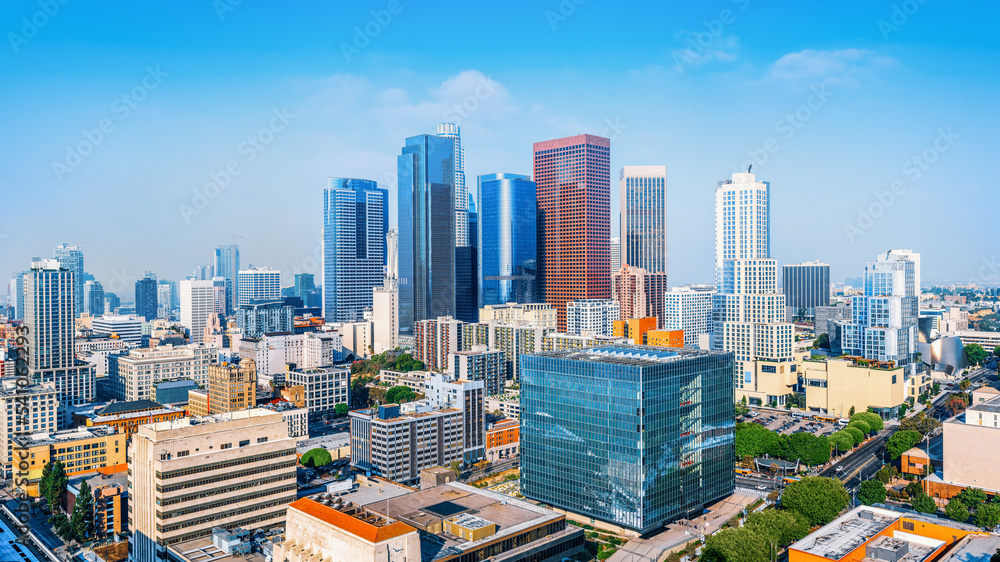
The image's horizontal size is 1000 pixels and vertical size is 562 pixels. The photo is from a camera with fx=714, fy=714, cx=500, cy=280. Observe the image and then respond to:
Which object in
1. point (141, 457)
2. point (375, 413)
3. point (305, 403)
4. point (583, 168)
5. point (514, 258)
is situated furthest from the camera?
point (514, 258)

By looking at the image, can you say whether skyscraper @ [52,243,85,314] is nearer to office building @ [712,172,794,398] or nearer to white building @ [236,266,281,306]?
white building @ [236,266,281,306]

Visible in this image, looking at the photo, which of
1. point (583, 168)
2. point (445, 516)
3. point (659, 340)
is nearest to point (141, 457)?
point (445, 516)

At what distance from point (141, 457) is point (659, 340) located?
2624 inches

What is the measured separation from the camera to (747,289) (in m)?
94.9

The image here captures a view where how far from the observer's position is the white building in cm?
18425

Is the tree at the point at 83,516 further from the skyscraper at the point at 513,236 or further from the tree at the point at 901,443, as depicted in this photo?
the skyscraper at the point at 513,236

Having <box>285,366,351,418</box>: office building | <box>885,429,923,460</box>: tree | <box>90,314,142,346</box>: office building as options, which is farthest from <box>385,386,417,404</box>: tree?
<box>90,314,142,346</box>: office building

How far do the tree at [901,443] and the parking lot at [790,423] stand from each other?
1051cm

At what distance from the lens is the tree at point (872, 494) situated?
46.4 meters

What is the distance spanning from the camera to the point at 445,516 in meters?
36.5

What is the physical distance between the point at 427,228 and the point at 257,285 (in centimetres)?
7460

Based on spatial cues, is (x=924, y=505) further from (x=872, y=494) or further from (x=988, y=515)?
(x=988, y=515)

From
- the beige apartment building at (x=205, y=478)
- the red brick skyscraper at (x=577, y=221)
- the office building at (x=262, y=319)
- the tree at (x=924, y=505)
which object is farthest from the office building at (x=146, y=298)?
the tree at (x=924, y=505)

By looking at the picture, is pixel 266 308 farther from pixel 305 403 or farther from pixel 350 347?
pixel 305 403
